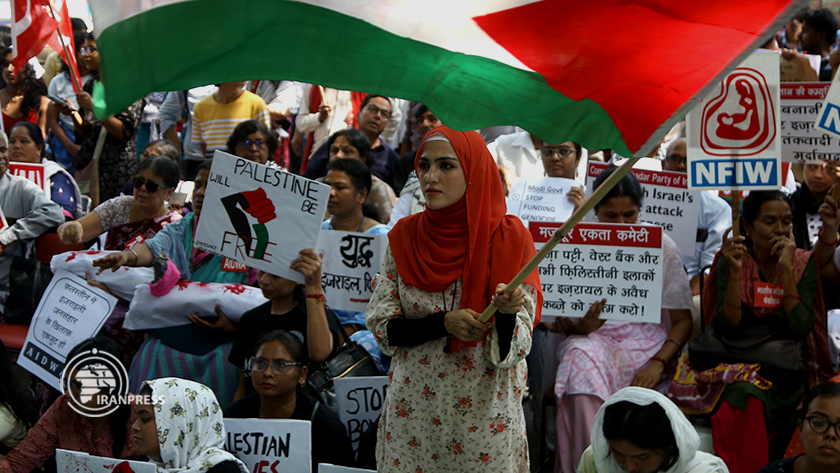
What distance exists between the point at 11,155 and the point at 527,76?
657cm

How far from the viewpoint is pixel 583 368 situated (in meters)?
4.81

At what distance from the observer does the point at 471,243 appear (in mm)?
3123

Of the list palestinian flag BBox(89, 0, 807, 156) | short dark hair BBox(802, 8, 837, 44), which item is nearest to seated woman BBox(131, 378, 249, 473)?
palestinian flag BBox(89, 0, 807, 156)

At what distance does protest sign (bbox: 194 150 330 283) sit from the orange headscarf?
148cm

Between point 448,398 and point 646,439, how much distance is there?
2.95 feet

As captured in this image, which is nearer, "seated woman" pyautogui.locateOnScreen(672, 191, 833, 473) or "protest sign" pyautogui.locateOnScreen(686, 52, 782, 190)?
"seated woman" pyautogui.locateOnScreen(672, 191, 833, 473)

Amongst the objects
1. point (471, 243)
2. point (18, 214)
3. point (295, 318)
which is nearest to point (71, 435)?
point (295, 318)

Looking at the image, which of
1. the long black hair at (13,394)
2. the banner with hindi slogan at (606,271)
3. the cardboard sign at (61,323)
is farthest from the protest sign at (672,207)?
the long black hair at (13,394)

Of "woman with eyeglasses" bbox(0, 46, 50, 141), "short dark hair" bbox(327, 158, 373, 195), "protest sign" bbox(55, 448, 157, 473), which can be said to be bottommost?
"protest sign" bbox(55, 448, 157, 473)

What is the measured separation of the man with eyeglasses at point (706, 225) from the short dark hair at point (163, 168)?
143 inches

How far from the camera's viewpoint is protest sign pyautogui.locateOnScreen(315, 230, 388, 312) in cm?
500

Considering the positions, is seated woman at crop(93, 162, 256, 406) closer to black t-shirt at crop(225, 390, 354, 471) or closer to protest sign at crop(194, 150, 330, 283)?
protest sign at crop(194, 150, 330, 283)

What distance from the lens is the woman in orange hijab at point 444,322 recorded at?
3.12 metres

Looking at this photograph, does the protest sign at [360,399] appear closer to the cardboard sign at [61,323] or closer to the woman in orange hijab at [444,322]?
the woman in orange hijab at [444,322]
